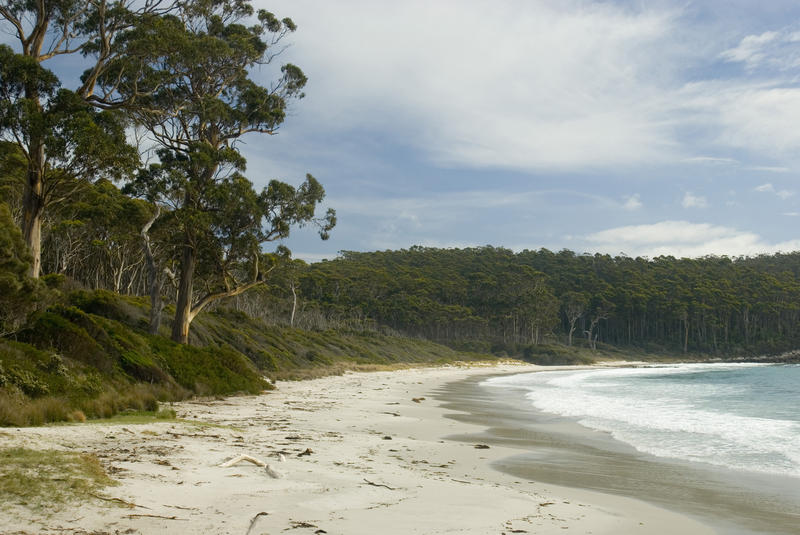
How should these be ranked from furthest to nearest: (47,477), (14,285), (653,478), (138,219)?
(138,219), (14,285), (653,478), (47,477)

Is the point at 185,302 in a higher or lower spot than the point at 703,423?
higher

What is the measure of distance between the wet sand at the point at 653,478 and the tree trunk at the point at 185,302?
40.2 ft

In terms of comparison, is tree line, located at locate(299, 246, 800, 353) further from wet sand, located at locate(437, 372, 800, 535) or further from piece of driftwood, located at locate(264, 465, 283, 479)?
piece of driftwood, located at locate(264, 465, 283, 479)

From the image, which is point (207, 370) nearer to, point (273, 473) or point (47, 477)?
point (273, 473)

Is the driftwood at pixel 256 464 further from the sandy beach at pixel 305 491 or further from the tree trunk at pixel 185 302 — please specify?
the tree trunk at pixel 185 302

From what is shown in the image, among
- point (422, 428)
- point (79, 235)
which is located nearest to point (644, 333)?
point (79, 235)

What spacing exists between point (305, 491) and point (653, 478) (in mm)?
5446

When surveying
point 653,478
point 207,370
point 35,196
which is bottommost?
point 653,478

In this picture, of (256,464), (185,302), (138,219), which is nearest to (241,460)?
(256,464)

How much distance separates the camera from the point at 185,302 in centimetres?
2114

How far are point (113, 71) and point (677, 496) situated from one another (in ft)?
61.6

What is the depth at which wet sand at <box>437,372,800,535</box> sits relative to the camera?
6516 mm

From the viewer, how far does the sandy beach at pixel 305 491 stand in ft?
15.1

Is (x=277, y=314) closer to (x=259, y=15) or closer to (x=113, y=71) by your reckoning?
(x=259, y=15)
